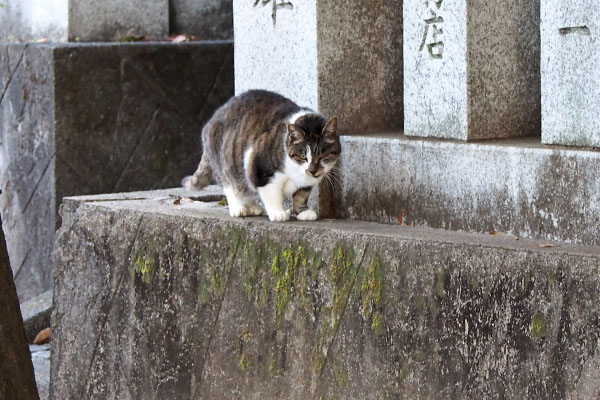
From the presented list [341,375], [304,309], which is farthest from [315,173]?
[341,375]

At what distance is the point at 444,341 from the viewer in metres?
4.35

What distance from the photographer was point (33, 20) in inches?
352

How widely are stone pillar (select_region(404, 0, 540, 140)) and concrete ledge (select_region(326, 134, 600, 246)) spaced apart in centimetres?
14

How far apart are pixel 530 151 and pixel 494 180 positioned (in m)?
0.23

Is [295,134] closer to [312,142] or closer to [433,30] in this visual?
[312,142]

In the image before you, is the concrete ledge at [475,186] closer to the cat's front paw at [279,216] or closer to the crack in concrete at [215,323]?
the cat's front paw at [279,216]

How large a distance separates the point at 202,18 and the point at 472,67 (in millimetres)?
4565

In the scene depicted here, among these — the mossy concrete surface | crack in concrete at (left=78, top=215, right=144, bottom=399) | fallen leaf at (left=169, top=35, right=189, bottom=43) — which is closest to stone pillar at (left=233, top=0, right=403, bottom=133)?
the mossy concrete surface

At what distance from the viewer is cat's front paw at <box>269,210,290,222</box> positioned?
524 centimetres

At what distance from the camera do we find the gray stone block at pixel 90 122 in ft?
27.2

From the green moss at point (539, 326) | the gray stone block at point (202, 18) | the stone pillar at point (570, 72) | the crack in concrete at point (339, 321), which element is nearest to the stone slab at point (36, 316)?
the gray stone block at point (202, 18)

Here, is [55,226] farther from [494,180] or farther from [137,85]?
[494,180]

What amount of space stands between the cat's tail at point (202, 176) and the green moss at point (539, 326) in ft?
8.31

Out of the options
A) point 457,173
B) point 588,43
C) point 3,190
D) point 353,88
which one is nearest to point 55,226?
point 3,190
